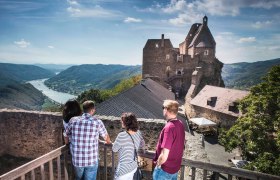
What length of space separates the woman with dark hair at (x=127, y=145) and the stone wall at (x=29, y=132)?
22.4ft

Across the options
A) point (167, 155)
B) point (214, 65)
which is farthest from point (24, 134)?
point (214, 65)

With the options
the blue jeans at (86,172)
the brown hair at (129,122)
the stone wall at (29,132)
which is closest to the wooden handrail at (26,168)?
the blue jeans at (86,172)

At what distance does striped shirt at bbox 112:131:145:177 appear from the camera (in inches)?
150

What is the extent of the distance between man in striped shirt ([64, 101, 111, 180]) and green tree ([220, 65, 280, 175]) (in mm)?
9060

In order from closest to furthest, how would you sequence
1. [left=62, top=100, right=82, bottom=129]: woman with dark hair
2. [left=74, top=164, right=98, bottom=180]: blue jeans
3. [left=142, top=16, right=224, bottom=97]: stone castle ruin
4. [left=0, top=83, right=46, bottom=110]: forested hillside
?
[left=74, top=164, right=98, bottom=180]: blue jeans
[left=62, top=100, right=82, bottom=129]: woman with dark hair
[left=142, top=16, right=224, bottom=97]: stone castle ruin
[left=0, top=83, right=46, bottom=110]: forested hillside

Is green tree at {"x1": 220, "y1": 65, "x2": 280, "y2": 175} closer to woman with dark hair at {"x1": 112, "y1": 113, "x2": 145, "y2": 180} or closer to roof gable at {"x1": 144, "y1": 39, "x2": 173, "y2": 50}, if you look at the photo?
woman with dark hair at {"x1": 112, "y1": 113, "x2": 145, "y2": 180}

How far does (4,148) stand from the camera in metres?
12.0

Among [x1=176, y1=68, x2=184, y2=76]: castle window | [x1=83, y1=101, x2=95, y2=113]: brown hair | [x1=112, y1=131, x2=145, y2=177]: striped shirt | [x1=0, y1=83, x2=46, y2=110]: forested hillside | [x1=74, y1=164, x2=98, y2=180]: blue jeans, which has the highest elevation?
[x1=176, y1=68, x2=184, y2=76]: castle window

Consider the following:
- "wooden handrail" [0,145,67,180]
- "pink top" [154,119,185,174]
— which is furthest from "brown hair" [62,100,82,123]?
"pink top" [154,119,185,174]

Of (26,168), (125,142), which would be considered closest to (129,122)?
(125,142)

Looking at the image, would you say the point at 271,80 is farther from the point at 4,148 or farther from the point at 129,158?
the point at 4,148

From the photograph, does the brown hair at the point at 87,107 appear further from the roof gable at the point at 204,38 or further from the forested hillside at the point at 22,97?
the forested hillside at the point at 22,97

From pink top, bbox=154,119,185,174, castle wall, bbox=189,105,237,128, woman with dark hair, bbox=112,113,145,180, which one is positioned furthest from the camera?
castle wall, bbox=189,105,237,128

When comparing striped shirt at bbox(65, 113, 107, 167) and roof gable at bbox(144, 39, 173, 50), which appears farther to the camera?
roof gable at bbox(144, 39, 173, 50)
